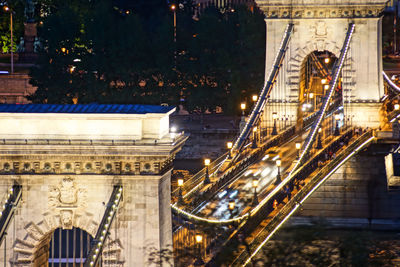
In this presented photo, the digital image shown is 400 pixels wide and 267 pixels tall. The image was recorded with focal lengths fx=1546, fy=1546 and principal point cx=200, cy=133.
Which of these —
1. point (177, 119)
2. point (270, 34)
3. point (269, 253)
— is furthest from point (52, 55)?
point (269, 253)

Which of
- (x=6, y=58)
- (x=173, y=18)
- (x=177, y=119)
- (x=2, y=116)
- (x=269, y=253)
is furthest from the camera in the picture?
(x=6, y=58)

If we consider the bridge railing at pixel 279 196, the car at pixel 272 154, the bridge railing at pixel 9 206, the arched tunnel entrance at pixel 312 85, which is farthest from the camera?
the arched tunnel entrance at pixel 312 85

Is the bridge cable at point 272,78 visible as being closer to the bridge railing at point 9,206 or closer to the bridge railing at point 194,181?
the bridge railing at point 194,181

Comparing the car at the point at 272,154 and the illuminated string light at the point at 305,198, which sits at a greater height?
the car at the point at 272,154

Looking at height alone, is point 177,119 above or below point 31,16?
below

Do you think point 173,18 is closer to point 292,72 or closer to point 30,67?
point 30,67

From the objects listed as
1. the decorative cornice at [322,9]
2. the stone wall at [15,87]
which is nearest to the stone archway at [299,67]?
the decorative cornice at [322,9]
